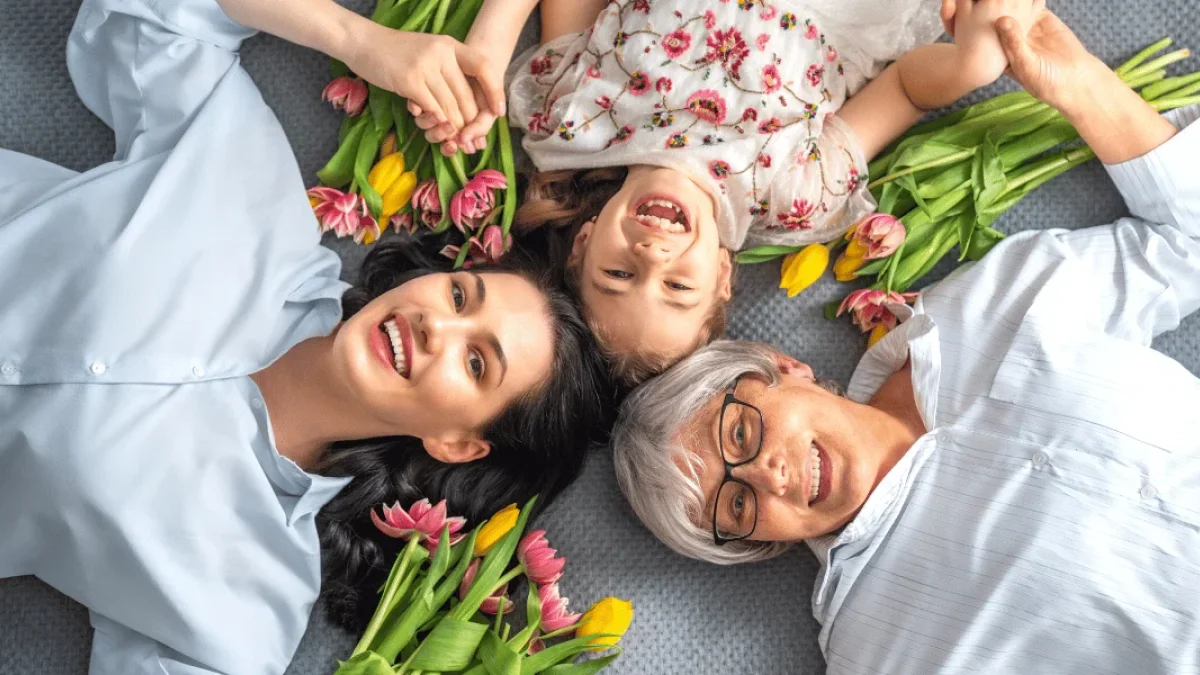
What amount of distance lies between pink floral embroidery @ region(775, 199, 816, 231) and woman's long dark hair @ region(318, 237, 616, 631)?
392 mm

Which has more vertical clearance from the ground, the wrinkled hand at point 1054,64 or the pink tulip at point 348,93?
the wrinkled hand at point 1054,64

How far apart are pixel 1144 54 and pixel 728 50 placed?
28.4 inches

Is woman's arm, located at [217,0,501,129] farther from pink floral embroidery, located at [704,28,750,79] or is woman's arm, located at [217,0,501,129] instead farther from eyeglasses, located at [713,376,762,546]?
eyeglasses, located at [713,376,762,546]

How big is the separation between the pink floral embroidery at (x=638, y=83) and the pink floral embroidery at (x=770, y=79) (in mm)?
191

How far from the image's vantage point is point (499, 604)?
145cm

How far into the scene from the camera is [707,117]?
1505 mm

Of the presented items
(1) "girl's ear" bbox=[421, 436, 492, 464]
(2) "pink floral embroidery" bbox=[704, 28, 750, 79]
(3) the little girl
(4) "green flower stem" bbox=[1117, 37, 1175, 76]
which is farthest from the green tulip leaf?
(4) "green flower stem" bbox=[1117, 37, 1175, 76]

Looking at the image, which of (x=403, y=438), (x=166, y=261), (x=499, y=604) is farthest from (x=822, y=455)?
(x=166, y=261)

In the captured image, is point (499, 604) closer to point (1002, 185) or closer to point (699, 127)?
point (699, 127)

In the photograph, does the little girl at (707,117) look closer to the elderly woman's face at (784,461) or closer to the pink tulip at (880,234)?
the pink tulip at (880,234)

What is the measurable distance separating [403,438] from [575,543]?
1.15 ft

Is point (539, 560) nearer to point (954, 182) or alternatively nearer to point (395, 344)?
point (395, 344)

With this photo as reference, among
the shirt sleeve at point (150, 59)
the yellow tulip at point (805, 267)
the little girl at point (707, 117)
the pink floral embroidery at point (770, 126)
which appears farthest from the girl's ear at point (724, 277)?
the shirt sleeve at point (150, 59)

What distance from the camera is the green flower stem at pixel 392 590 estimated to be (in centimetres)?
138
